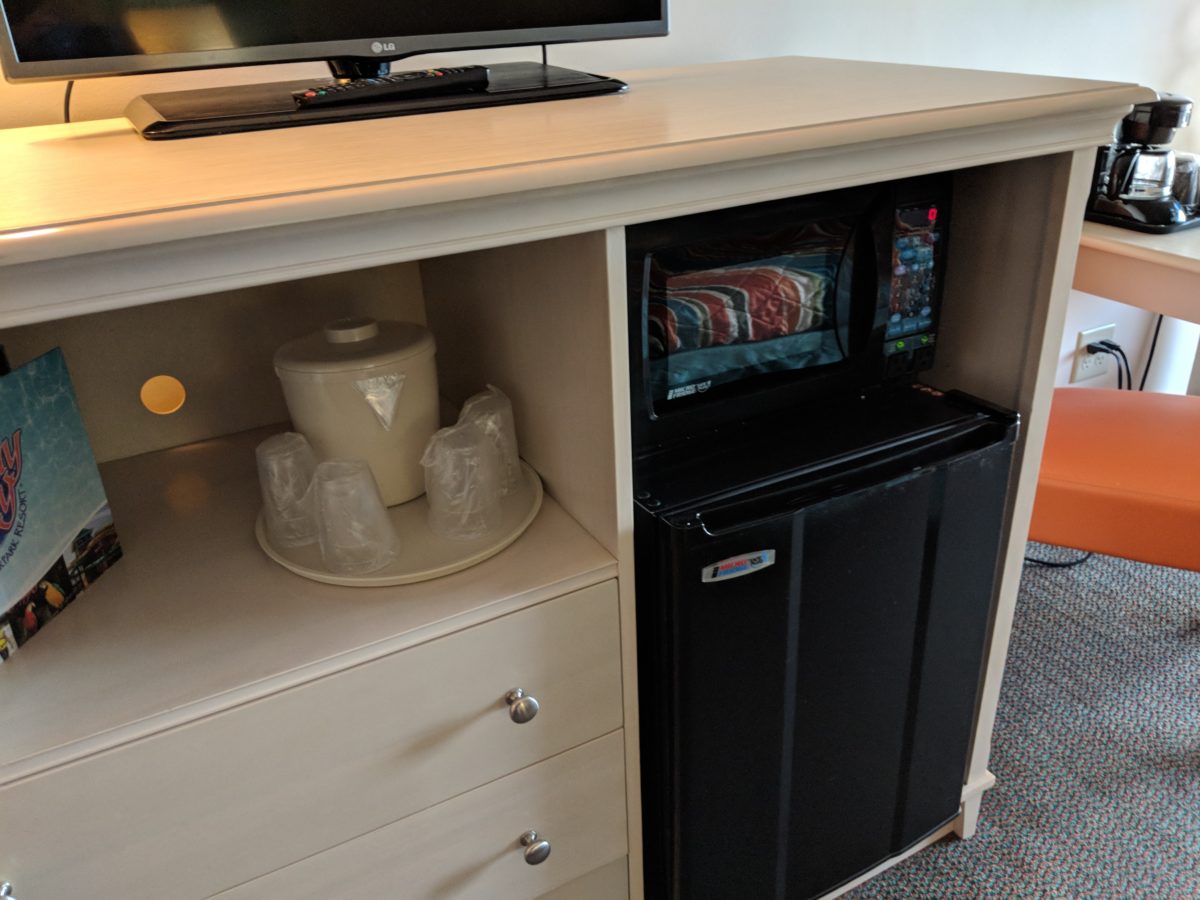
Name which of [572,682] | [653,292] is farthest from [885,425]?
[572,682]

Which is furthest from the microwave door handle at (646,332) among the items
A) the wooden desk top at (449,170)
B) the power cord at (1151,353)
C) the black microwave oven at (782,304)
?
the power cord at (1151,353)

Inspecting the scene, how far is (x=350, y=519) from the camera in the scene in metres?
0.86

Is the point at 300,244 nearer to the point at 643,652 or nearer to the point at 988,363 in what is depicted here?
the point at 643,652

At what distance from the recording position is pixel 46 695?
2.40 ft

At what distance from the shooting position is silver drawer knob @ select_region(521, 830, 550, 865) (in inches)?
37.5

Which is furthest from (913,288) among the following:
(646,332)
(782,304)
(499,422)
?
(499,422)

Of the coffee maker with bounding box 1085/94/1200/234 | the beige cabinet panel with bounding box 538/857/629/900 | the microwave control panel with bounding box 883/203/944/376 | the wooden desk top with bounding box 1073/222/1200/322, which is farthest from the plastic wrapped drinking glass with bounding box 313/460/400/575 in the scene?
the coffee maker with bounding box 1085/94/1200/234

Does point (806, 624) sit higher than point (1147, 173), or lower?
lower

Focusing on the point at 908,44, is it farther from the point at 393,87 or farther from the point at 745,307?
the point at 393,87

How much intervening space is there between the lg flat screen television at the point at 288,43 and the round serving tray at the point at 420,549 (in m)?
0.40

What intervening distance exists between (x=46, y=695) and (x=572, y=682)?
0.45m

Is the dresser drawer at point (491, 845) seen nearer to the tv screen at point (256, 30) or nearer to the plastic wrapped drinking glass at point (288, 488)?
the plastic wrapped drinking glass at point (288, 488)

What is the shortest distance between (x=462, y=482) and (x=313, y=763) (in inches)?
11.3

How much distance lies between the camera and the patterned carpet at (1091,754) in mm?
1301
